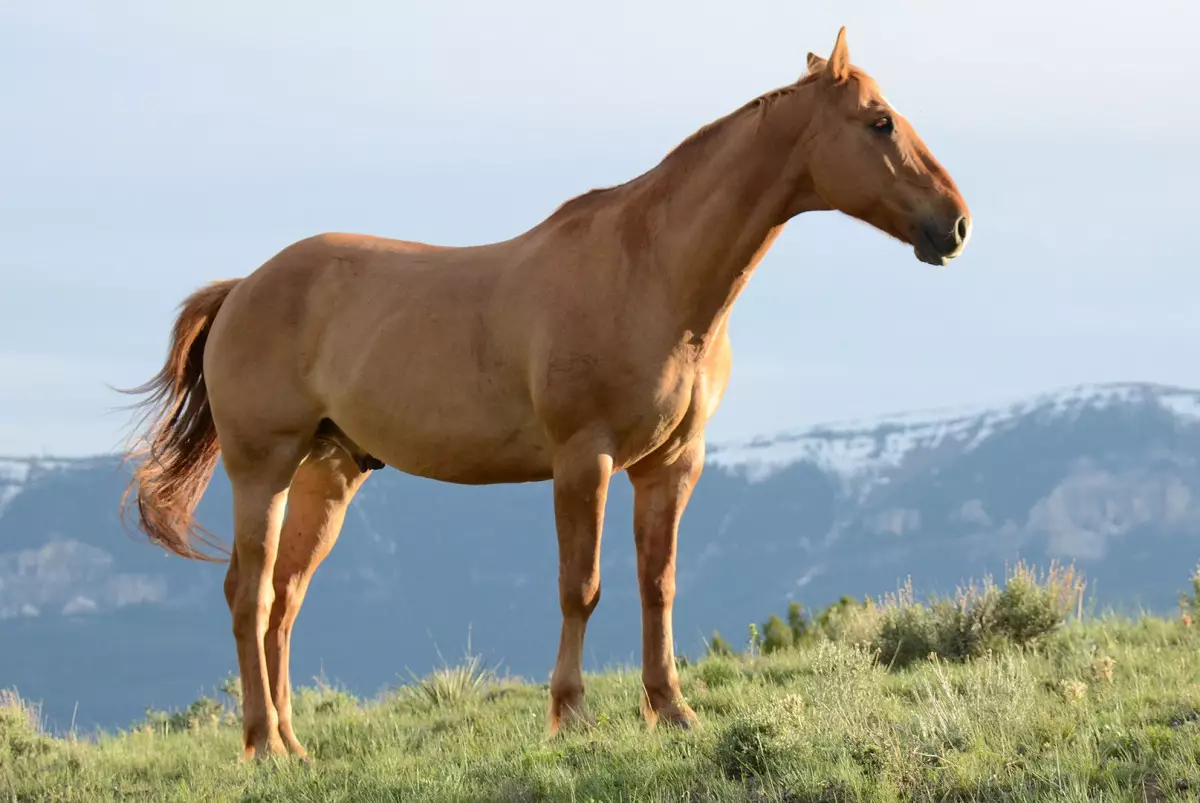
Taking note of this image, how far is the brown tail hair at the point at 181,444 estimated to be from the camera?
27.8 feet

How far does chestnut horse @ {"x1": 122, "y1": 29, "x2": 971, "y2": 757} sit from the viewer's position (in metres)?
6.34

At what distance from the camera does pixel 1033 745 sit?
547 cm

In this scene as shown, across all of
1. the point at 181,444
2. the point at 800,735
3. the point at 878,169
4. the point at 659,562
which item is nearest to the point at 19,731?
the point at 181,444

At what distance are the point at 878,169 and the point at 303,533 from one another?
394 cm

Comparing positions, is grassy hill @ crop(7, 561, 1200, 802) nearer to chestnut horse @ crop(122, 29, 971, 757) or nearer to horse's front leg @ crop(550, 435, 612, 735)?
horse's front leg @ crop(550, 435, 612, 735)

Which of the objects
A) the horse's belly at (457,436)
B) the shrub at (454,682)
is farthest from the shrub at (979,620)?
the horse's belly at (457,436)

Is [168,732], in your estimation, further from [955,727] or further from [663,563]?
[955,727]

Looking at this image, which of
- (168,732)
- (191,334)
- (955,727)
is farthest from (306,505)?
(955,727)

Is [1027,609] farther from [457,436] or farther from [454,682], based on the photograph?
[457,436]

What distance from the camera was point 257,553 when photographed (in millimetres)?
7527

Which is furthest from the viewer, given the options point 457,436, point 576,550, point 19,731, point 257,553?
point 19,731

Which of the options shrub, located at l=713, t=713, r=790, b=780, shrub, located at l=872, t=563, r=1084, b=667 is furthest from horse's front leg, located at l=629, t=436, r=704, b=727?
shrub, located at l=872, t=563, r=1084, b=667

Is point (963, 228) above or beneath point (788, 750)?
above

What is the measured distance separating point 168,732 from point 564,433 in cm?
564
